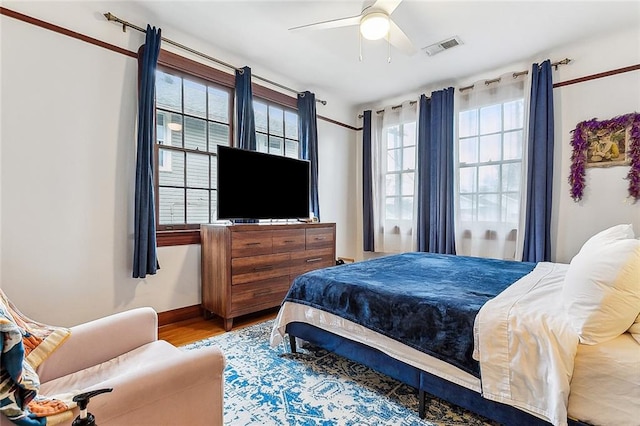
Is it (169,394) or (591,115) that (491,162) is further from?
(169,394)

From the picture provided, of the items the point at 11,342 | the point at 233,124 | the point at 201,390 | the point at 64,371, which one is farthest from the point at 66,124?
the point at 201,390

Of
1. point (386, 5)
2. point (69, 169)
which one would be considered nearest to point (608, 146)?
point (386, 5)

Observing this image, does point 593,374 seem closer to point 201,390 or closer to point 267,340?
point 201,390

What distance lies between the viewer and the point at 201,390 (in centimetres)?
111

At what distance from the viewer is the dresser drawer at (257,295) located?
2.95 meters

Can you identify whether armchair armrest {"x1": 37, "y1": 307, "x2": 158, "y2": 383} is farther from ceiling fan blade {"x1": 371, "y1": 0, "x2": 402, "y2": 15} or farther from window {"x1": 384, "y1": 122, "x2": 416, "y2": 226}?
window {"x1": 384, "y1": 122, "x2": 416, "y2": 226}

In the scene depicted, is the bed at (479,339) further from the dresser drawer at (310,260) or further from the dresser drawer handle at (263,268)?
the dresser drawer at (310,260)

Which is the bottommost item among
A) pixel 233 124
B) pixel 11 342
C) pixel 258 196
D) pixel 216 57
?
pixel 11 342

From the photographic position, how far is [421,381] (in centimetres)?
161

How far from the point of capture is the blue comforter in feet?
4.91

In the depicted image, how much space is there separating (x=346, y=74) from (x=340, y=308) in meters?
3.16

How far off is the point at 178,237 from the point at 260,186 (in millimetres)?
976

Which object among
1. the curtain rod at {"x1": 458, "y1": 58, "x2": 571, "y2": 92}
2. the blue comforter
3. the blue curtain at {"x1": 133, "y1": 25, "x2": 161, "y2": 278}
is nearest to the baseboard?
the blue curtain at {"x1": 133, "y1": 25, "x2": 161, "y2": 278}

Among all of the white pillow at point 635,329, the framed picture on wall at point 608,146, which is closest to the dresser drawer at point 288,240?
the white pillow at point 635,329
